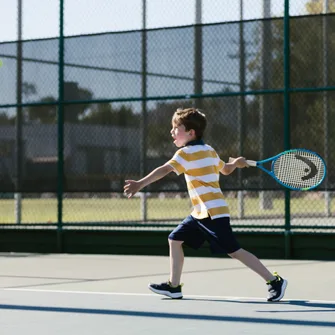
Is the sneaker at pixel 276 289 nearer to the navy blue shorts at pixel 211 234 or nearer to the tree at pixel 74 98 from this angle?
the navy blue shorts at pixel 211 234

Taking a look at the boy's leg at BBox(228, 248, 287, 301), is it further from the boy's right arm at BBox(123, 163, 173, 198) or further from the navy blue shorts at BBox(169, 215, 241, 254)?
the boy's right arm at BBox(123, 163, 173, 198)

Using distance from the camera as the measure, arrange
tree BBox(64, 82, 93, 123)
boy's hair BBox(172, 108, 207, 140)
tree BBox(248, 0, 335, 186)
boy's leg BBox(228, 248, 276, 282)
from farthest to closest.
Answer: tree BBox(64, 82, 93, 123)
tree BBox(248, 0, 335, 186)
boy's hair BBox(172, 108, 207, 140)
boy's leg BBox(228, 248, 276, 282)

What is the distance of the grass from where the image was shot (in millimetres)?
13273

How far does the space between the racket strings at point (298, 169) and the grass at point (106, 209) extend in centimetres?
553

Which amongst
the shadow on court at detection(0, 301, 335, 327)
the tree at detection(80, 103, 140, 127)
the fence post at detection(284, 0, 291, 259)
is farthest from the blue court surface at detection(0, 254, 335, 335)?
the tree at detection(80, 103, 140, 127)

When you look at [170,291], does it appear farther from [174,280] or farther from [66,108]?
[66,108]

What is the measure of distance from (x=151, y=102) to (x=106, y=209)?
82.3 inches

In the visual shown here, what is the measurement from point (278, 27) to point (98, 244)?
3.48m

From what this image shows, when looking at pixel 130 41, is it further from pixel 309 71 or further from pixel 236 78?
pixel 309 71

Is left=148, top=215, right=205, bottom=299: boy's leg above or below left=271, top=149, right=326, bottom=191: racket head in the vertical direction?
below

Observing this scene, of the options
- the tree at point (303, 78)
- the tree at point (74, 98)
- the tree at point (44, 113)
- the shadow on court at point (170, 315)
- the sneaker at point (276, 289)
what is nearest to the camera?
the shadow on court at point (170, 315)

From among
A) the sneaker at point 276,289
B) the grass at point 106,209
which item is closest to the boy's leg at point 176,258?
the sneaker at point 276,289

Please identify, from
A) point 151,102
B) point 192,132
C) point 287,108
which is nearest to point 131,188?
point 192,132

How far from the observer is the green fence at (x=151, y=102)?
11.6 meters
